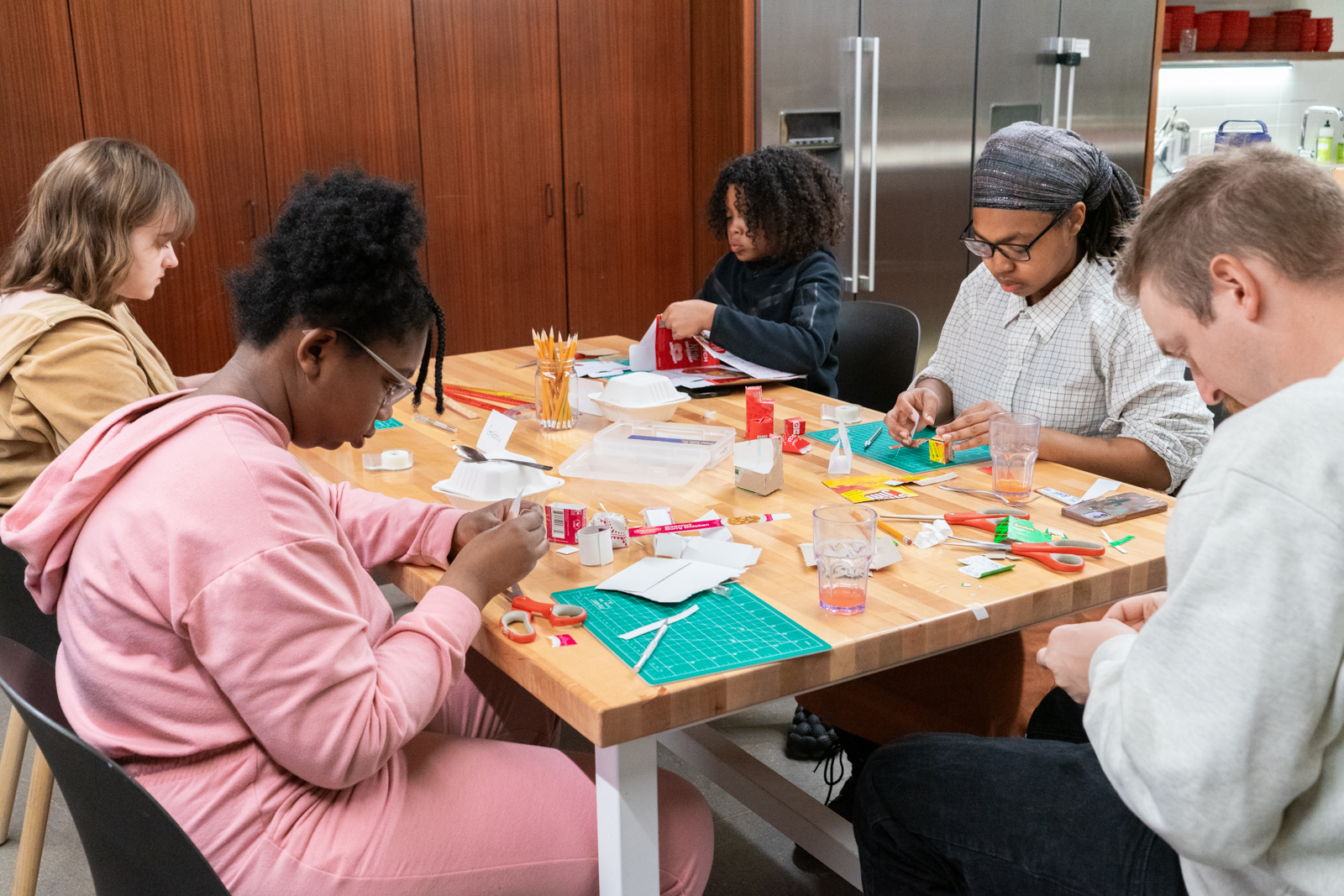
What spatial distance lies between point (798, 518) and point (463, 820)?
68cm

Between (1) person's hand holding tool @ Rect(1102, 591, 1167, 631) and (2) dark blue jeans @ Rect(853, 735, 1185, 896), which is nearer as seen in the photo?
(2) dark blue jeans @ Rect(853, 735, 1185, 896)

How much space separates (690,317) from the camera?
102 inches

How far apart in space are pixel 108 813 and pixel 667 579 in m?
0.67

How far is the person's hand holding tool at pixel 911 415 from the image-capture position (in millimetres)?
2014

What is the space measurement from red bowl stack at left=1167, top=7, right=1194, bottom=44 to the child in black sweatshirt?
323 centimetres

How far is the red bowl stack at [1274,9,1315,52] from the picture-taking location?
17.5 feet

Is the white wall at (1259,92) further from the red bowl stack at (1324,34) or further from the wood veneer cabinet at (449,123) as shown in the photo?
the wood veneer cabinet at (449,123)

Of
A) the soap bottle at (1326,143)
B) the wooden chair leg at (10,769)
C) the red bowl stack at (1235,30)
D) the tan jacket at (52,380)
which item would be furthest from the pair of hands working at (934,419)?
the soap bottle at (1326,143)

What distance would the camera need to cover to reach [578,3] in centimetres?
418

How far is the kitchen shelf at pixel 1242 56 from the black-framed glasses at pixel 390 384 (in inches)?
197

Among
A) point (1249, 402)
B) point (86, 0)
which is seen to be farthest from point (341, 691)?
point (86, 0)

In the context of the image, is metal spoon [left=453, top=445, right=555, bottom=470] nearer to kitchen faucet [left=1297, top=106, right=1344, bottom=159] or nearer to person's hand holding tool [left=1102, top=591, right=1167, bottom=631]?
person's hand holding tool [left=1102, top=591, right=1167, bottom=631]

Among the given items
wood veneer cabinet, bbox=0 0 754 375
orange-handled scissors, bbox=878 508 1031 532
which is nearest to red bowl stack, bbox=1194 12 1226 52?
wood veneer cabinet, bbox=0 0 754 375

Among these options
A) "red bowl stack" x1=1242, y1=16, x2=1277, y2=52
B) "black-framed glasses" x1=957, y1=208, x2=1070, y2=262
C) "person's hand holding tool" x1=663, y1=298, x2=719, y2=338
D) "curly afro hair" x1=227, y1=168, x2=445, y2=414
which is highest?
"red bowl stack" x1=1242, y1=16, x2=1277, y2=52
